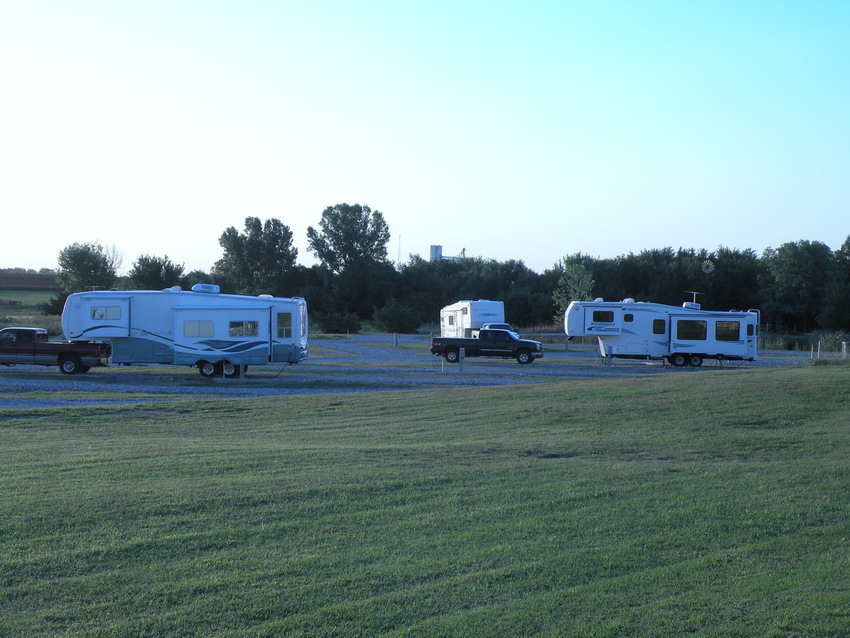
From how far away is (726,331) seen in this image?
3406cm

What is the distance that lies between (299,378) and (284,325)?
2022 mm

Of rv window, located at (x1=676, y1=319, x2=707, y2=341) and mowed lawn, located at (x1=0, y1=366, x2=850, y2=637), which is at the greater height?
rv window, located at (x1=676, y1=319, x2=707, y2=341)

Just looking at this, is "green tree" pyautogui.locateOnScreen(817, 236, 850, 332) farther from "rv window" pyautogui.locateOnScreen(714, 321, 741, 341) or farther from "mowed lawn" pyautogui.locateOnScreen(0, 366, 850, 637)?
"mowed lawn" pyautogui.locateOnScreen(0, 366, 850, 637)

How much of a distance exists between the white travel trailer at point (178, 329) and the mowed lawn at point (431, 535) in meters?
15.8

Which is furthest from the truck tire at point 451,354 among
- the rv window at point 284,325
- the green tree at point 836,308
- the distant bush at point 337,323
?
the green tree at point 836,308

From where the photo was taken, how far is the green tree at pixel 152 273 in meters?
67.1

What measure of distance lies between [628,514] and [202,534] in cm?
355

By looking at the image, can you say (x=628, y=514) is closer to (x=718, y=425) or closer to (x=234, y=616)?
(x=234, y=616)

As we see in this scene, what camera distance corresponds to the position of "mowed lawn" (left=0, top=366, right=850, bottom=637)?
4703mm

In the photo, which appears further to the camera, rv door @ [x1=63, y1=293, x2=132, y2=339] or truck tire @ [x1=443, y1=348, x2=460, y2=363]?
truck tire @ [x1=443, y1=348, x2=460, y2=363]

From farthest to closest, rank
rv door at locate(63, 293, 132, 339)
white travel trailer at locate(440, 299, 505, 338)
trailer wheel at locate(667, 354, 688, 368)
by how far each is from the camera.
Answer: white travel trailer at locate(440, 299, 505, 338)
trailer wheel at locate(667, 354, 688, 368)
rv door at locate(63, 293, 132, 339)

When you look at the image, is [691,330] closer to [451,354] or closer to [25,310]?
[451,354]

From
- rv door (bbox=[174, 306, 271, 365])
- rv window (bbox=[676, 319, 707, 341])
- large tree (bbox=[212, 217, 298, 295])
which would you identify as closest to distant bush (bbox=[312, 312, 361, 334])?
large tree (bbox=[212, 217, 298, 295])

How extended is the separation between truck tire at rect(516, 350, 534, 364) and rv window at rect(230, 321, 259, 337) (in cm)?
1253
